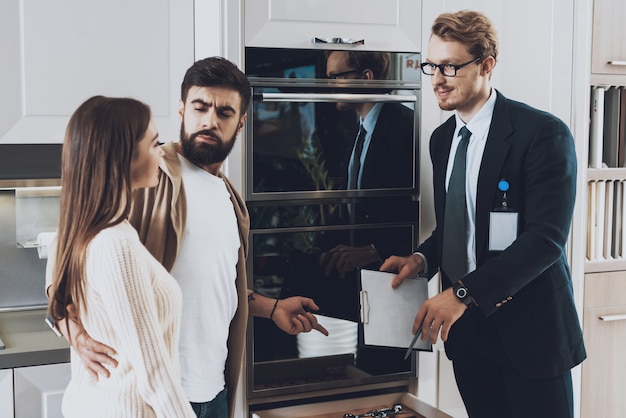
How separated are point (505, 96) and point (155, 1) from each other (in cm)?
116

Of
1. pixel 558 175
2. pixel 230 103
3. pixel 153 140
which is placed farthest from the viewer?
pixel 558 175

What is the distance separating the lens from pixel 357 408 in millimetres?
2504

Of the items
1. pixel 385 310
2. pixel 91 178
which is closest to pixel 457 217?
pixel 385 310

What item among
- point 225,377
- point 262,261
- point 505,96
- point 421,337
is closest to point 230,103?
point 262,261

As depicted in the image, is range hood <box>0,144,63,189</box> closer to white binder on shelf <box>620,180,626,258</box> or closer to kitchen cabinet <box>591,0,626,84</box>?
kitchen cabinet <box>591,0,626,84</box>

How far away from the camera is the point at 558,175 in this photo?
7.13 ft

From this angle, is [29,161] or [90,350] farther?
[29,161]

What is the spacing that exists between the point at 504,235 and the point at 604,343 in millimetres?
854

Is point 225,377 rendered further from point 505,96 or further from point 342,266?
point 505,96

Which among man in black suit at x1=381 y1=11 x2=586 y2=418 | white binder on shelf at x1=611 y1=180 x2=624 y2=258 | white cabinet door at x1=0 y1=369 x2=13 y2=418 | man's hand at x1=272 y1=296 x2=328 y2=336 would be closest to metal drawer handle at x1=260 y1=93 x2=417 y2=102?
man in black suit at x1=381 y1=11 x2=586 y2=418

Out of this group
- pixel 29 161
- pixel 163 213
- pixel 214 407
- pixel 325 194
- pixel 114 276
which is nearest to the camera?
pixel 114 276

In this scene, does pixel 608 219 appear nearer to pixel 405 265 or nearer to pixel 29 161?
pixel 405 265

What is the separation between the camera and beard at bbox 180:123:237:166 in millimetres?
1938

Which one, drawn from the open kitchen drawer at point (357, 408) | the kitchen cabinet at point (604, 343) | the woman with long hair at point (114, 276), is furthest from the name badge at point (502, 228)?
the woman with long hair at point (114, 276)
